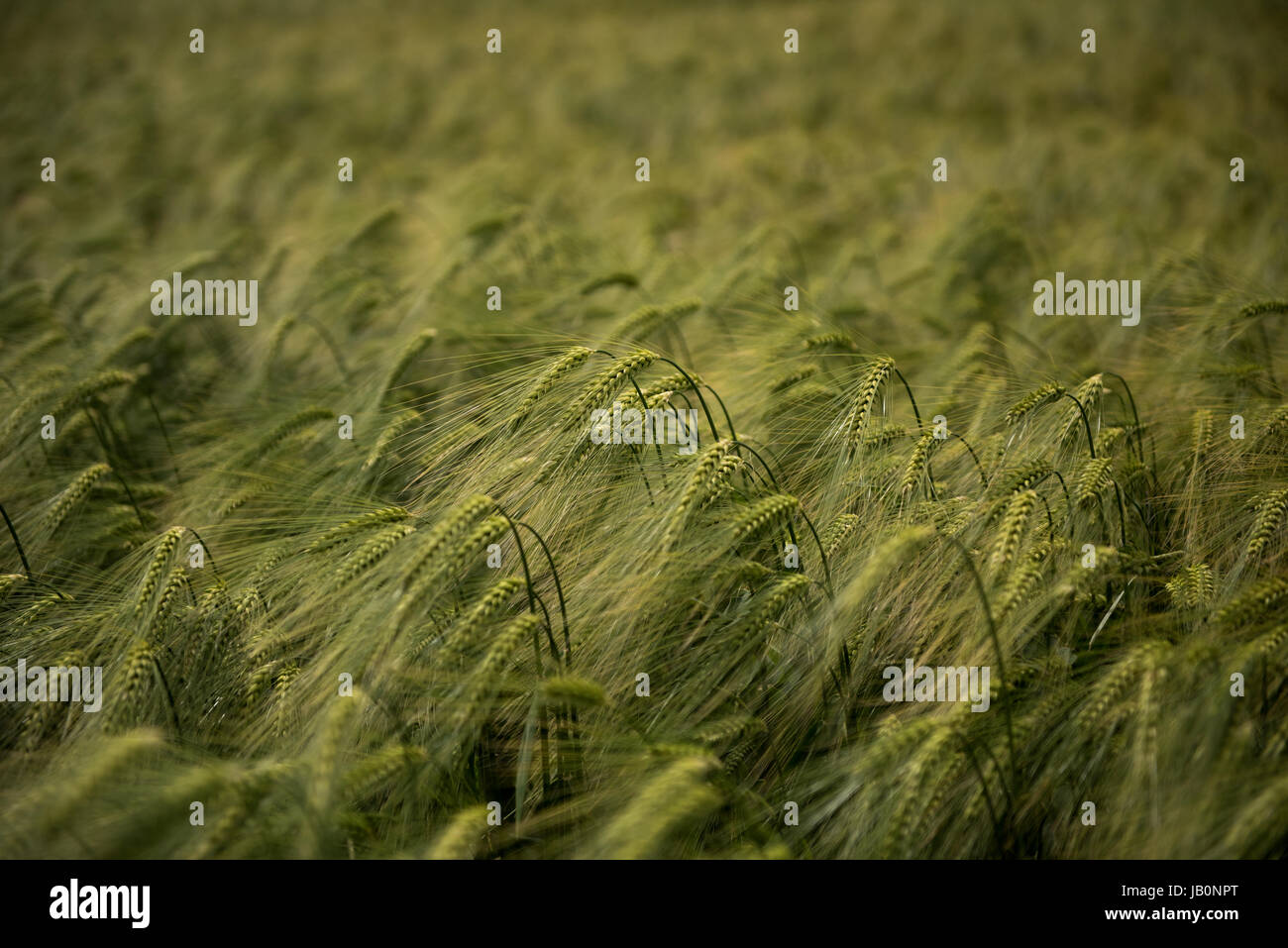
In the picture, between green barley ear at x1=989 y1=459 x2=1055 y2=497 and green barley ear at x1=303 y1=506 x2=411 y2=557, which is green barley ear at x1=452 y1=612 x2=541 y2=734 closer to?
green barley ear at x1=303 y1=506 x2=411 y2=557

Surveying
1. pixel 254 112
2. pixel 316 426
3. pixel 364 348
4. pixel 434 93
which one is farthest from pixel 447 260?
pixel 434 93

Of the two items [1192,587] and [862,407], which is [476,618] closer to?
[862,407]

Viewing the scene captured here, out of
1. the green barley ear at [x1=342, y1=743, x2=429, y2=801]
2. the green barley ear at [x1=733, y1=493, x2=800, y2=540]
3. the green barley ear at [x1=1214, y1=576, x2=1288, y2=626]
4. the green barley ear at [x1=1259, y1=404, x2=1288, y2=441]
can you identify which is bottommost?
the green barley ear at [x1=342, y1=743, x2=429, y2=801]

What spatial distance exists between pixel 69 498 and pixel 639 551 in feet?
5.43

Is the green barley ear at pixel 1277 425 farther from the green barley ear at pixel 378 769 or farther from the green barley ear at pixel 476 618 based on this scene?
the green barley ear at pixel 378 769

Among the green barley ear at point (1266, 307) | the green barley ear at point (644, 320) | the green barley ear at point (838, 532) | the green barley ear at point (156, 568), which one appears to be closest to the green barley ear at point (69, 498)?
the green barley ear at point (156, 568)

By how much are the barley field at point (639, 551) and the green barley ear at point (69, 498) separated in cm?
1

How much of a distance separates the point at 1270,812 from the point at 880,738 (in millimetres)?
646

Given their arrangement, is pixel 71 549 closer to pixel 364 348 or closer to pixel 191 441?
pixel 191 441

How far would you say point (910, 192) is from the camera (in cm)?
606

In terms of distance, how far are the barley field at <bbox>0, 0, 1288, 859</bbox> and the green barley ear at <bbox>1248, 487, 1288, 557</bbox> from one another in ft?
0.04

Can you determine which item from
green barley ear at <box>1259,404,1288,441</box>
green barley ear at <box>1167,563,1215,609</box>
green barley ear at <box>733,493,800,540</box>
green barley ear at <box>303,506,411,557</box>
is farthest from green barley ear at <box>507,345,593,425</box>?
green barley ear at <box>1259,404,1288,441</box>

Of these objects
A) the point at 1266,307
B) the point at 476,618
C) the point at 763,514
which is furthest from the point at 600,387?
the point at 1266,307

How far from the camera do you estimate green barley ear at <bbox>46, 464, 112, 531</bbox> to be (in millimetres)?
2291
